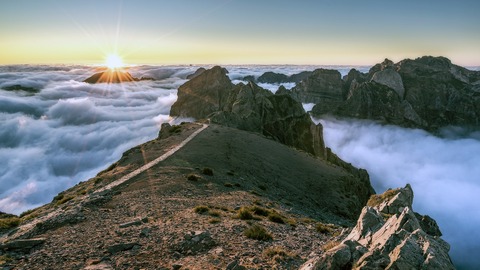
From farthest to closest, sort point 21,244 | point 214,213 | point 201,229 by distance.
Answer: point 214,213
point 201,229
point 21,244

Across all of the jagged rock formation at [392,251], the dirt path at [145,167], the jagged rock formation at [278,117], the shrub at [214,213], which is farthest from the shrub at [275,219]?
the jagged rock formation at [278,117]

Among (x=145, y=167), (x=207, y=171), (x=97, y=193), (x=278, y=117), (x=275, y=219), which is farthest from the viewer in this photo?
(x=278, y=117)

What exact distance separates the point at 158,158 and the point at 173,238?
33.8 meters

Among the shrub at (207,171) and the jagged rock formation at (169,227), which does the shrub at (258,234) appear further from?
the shrub at (207,171)

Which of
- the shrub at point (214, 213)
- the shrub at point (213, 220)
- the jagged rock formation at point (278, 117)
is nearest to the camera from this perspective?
the shrub at point (213, 220)

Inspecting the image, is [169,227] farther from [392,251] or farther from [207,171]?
[207,171]

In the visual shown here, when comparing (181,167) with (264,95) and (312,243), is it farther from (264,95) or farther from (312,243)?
(264,95)

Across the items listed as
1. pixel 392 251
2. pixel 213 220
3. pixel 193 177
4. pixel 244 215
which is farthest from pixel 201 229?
pixel 193 177

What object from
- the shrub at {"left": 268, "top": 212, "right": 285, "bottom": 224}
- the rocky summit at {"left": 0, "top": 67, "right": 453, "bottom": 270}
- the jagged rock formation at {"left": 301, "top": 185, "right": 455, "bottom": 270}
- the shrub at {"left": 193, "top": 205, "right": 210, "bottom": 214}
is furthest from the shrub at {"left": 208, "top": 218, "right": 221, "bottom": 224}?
the jagged rock formation at {"left": 301, "top": 185, "right": 455, "bottom": 270}

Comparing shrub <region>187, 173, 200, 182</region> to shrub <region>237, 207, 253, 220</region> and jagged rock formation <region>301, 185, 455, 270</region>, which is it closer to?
shrub <region>237, 207, 253, 220</region>

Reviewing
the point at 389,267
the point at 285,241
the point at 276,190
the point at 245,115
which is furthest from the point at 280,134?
the point at 389,267

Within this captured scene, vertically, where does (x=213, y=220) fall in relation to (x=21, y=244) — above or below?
below

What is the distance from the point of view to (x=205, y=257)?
17.8 metres

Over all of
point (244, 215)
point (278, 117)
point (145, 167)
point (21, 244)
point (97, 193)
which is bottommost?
point (278, 117)
